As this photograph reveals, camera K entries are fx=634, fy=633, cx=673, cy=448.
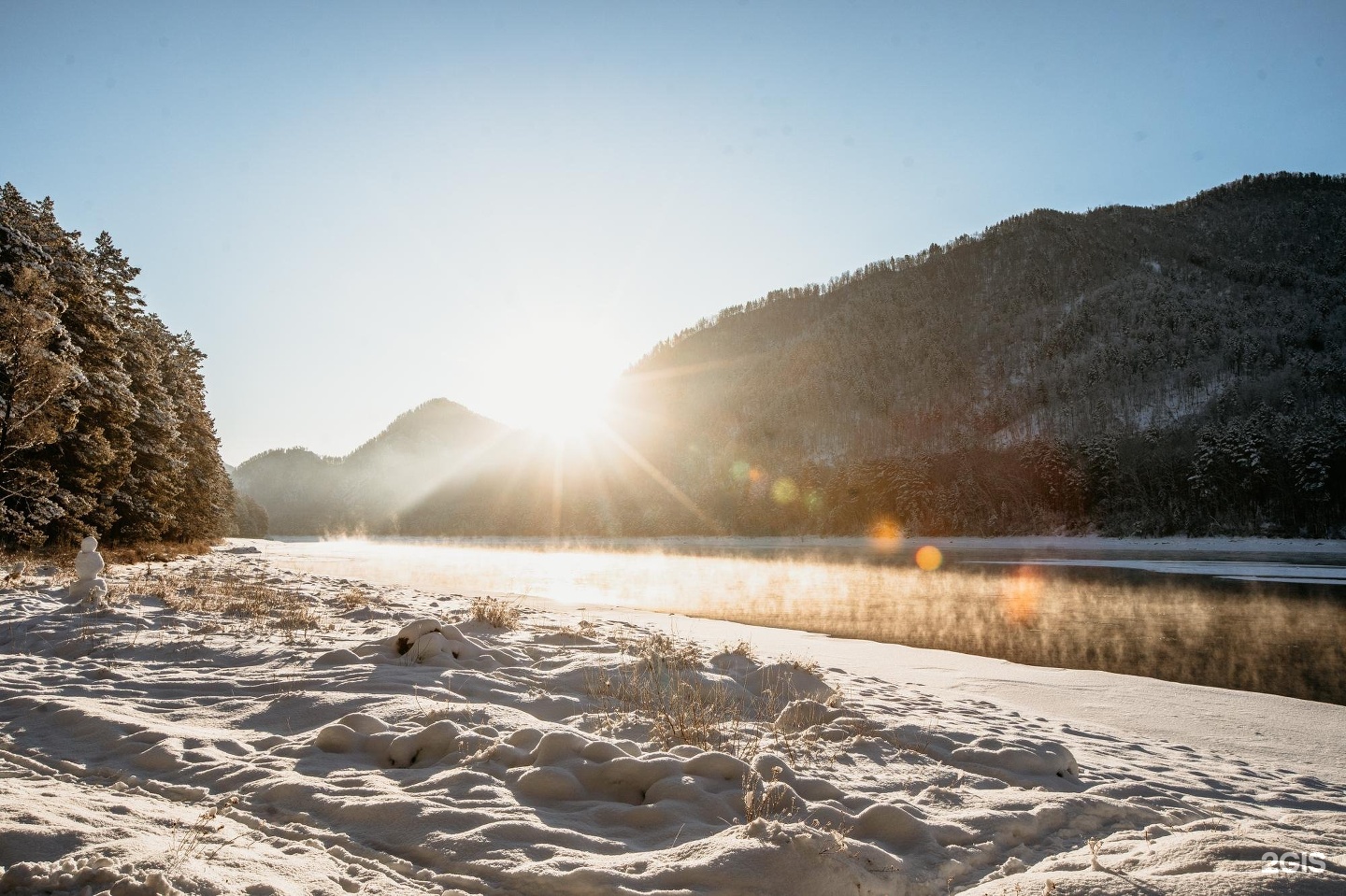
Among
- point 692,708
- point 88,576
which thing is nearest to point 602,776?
point 692,708

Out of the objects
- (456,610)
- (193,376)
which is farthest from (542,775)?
(193,376)

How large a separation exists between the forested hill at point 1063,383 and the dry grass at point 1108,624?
155 ft

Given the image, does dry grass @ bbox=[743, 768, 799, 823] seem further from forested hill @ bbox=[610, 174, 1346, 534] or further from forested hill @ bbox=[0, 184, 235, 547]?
forested hill @ bbox=[610, 174, 1346, 534]

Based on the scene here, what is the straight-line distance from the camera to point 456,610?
14.8 m

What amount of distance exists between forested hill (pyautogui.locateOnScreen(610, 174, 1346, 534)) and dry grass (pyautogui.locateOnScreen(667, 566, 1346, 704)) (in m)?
47.2

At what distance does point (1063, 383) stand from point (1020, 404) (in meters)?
7.58

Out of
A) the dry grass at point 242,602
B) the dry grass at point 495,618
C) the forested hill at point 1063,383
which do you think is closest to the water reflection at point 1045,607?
the dry grass at point 495,618

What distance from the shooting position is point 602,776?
4.54 meters

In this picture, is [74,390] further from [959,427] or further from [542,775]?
[959,427]

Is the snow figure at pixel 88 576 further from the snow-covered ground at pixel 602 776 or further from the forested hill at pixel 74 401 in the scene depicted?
the forested hill at pixel 74 401

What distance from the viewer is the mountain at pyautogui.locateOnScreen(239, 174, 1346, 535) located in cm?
6825

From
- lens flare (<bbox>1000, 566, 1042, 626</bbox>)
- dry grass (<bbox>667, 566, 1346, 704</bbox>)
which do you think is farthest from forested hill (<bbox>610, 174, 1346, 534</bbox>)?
dry grass (<bbox>667, 566, 1346, 704</bbox>)

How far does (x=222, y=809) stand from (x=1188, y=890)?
16.5 feet

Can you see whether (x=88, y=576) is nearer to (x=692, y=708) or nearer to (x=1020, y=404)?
(x=692, y=708)
